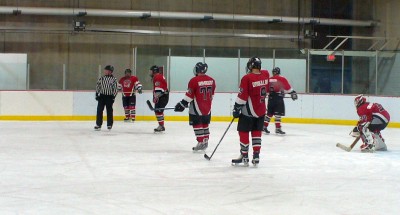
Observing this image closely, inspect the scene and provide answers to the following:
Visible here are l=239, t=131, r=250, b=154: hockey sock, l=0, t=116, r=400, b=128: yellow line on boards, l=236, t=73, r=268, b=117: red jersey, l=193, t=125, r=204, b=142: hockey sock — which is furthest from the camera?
l=0, t=116, r=400, b=128: yellow line on boards

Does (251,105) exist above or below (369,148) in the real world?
above

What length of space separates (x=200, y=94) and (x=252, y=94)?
1.49 meters

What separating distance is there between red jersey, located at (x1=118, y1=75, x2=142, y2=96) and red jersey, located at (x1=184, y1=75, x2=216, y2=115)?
6.41 metres

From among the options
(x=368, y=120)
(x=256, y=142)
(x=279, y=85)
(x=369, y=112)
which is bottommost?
(x=256, y=142)

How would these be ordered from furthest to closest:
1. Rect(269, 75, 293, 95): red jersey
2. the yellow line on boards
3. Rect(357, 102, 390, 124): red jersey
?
the yellow line on boards → Rect(269, 75, 293, 95): red jersey → Rect(357, 102, 390, 124): red jersey

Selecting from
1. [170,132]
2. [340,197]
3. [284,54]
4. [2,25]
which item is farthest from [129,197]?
[2,25]

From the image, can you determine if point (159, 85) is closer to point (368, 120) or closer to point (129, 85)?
point (129, 85)

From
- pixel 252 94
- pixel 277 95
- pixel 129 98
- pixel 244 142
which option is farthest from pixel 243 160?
pixel 129 98

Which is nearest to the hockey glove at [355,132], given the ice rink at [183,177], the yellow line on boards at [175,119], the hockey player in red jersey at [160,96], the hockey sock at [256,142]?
the ice rink at [183,177]

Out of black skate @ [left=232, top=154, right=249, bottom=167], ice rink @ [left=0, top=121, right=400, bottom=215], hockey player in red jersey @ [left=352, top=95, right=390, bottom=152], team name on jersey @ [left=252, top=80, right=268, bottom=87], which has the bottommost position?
ice rink @ [left=0, top=121, right=400, bottom=215]

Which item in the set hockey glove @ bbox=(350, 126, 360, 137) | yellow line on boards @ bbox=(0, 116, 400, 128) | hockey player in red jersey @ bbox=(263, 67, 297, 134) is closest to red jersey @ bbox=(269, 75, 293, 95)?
hockey player in red jersey @ bbox=(263, 67, 297, 134)

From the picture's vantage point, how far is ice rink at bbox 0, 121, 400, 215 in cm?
511

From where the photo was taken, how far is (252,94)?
745 cm

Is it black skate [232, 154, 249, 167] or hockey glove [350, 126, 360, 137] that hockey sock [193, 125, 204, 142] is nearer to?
black skate [232, 154, 249, 167]
